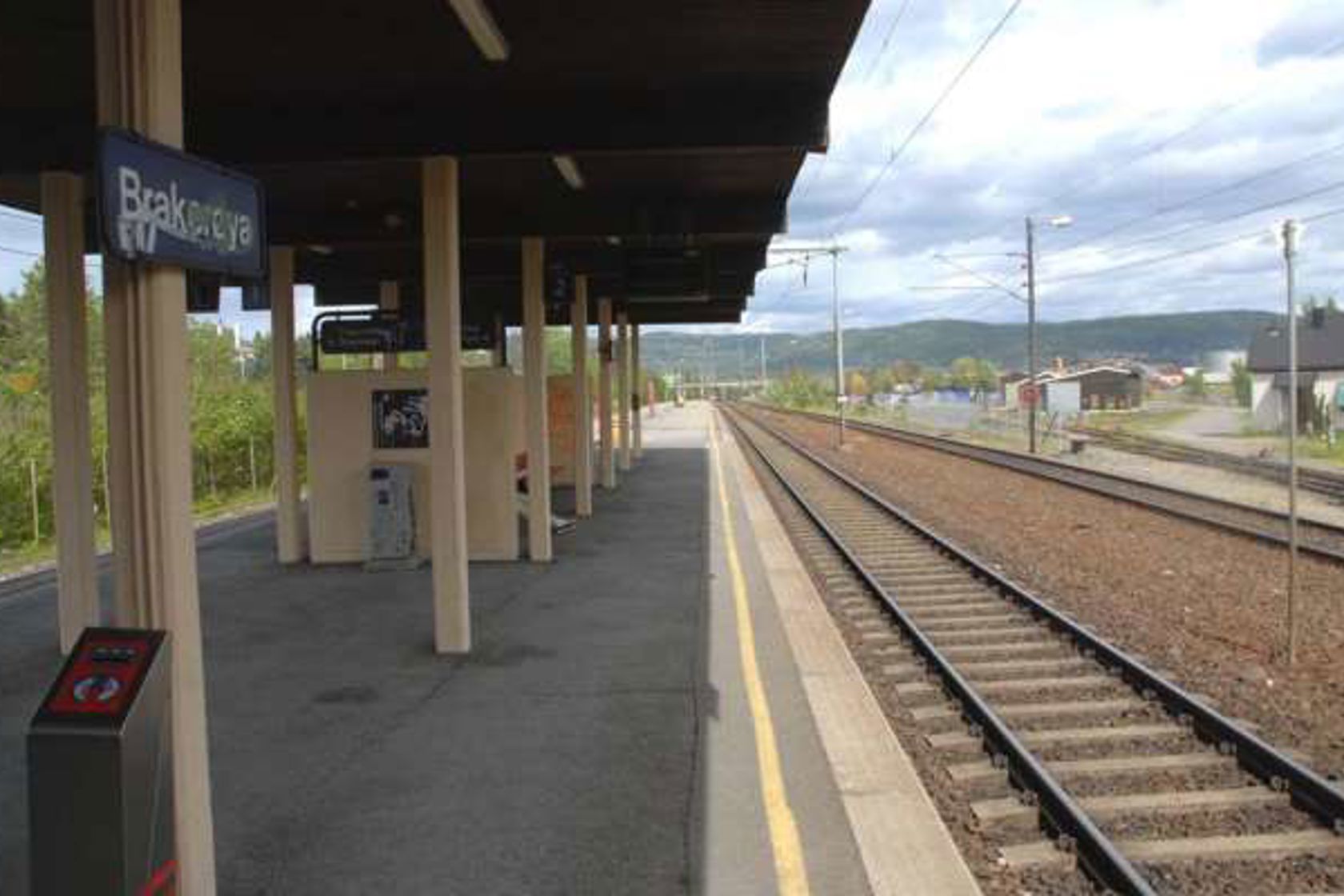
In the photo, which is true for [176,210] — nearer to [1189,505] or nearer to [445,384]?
[445,384]

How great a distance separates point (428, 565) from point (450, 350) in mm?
5297

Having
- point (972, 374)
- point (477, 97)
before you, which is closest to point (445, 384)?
point (477, 97)

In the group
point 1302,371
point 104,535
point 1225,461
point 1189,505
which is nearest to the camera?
point 104,535

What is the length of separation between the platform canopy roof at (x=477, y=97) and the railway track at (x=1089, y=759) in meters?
4.08

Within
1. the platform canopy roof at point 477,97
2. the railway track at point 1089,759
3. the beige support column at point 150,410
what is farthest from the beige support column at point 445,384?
the beige support column at point 150,410

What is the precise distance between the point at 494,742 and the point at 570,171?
18.8 ft

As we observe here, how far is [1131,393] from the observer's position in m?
98.6

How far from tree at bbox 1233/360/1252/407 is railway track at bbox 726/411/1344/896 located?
62627 millimetres

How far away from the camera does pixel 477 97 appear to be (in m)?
8.16

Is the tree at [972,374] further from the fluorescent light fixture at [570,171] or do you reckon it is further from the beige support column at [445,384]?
the beige support column at [445,384]

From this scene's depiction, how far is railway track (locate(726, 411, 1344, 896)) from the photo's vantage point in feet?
17.0

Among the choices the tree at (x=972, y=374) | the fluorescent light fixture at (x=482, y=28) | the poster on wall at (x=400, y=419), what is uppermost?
the tree at (x=972, y=374)

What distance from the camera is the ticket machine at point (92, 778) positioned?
10.2 ft

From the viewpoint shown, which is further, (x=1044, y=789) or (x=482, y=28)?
(x=482, y=28)
